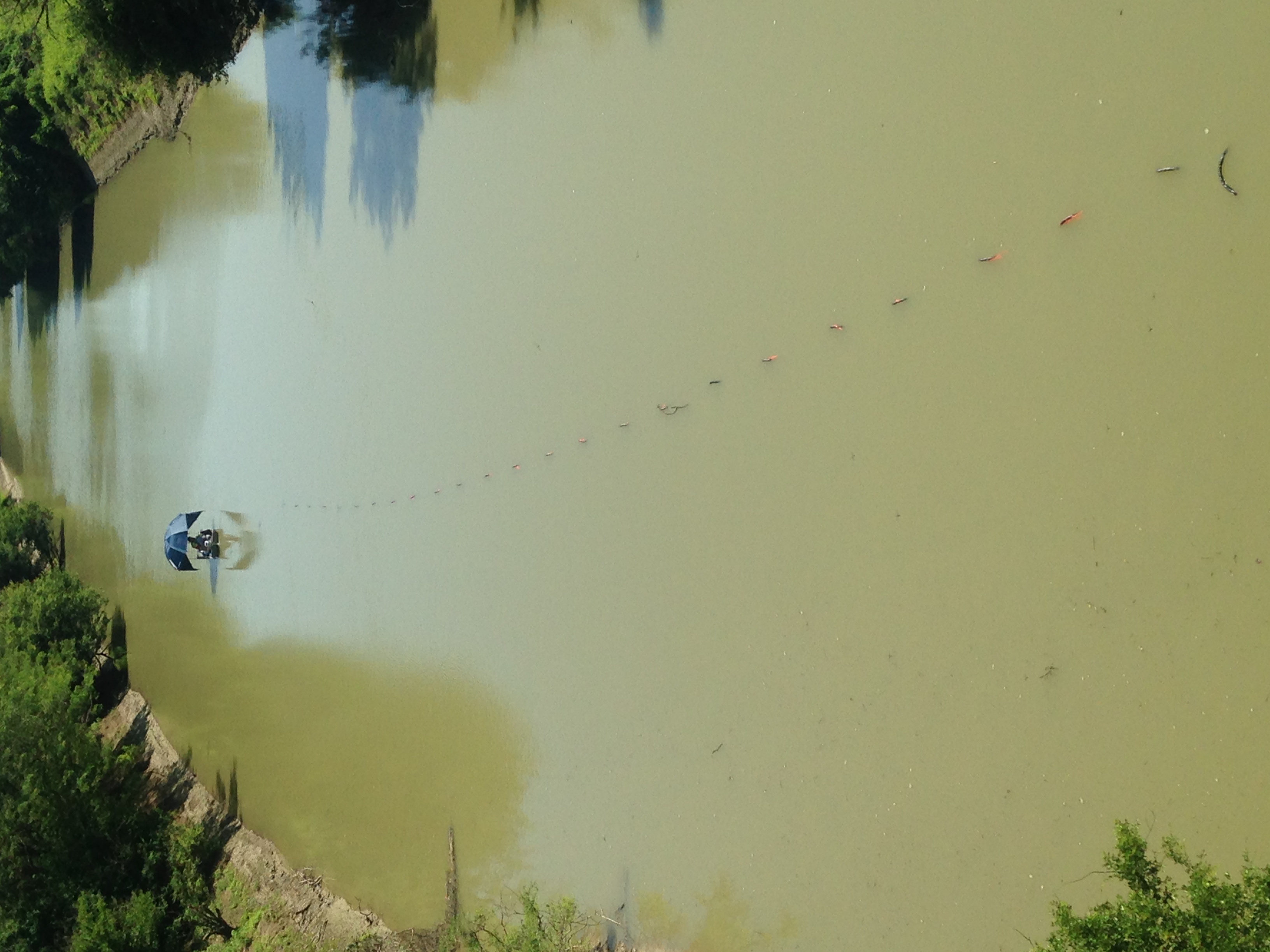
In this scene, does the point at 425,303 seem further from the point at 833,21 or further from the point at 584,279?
the point at 833,21

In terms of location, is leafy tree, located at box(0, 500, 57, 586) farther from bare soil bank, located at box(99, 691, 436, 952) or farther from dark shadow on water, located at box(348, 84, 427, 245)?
dark shadow on water, located at box(348, 84, 427, 245)

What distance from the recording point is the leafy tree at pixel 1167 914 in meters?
4.50

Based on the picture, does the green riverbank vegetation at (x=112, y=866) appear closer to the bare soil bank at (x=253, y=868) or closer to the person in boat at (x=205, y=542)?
the bare soil bank at (x=253, y=868)

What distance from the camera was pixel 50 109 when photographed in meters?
14.9

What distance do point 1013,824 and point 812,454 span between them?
2.77 meters

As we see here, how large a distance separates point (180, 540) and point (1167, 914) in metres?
11.2

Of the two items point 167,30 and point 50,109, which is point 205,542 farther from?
point 50,109

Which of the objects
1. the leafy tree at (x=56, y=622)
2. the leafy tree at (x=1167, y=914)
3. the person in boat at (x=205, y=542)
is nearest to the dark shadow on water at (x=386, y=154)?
the person in boat at (x=205, y=542)

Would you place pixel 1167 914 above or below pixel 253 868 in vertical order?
above

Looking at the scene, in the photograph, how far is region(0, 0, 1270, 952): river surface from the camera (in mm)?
5742

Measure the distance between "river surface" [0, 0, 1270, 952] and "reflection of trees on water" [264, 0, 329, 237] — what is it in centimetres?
7

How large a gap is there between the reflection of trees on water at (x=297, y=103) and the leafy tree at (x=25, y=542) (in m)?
5.72

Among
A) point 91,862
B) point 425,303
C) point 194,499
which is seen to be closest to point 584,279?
point 425,303

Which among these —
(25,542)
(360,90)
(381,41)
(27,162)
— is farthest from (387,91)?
(25,542)
